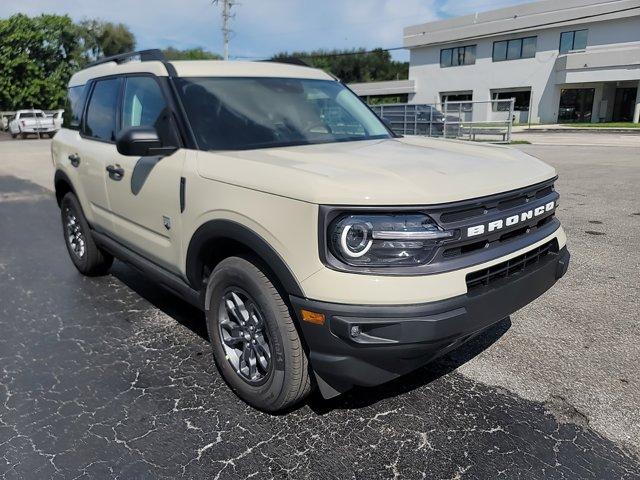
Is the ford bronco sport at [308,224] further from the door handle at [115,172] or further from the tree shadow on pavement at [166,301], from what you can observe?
the tree shadow on pavement at [166,301]

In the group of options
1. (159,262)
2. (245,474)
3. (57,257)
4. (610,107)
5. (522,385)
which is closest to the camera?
(245,474)

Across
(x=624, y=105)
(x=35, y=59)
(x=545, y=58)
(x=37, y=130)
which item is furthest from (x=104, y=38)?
(x=624, y=105)

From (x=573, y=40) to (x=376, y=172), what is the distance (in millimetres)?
42732

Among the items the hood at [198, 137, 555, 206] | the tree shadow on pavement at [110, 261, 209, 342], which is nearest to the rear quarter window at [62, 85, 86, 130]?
the tree shadow on pavement at [110, 261, 209, 342]

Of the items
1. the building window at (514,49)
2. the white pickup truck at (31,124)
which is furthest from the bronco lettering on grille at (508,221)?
the building window at (514,49)

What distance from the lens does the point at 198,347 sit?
368 centimetres

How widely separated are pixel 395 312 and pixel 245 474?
1052 mm

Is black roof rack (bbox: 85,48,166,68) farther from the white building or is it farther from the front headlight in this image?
the white building

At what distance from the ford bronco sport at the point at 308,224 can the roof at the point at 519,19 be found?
40.2m

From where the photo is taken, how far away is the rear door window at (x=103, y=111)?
413cm

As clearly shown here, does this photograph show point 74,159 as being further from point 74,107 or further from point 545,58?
point 545,58

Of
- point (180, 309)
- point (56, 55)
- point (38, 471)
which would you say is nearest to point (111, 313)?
point (180, 309)

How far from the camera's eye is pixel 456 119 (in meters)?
22.1

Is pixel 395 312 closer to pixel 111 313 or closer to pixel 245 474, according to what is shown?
pixel 245 474
